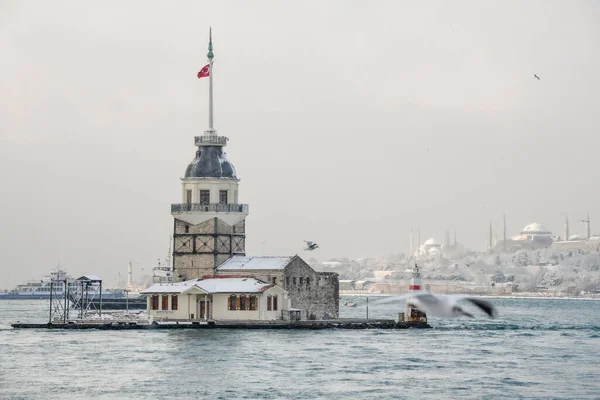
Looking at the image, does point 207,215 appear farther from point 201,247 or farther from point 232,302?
point 232,302

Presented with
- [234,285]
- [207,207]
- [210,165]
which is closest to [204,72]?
[210,165]

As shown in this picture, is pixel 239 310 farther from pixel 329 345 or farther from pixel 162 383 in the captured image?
pixel 162 383

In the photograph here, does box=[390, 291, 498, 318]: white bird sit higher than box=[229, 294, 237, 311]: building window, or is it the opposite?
box=[229, 294, 237, 311]: building window

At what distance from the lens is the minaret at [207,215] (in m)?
104

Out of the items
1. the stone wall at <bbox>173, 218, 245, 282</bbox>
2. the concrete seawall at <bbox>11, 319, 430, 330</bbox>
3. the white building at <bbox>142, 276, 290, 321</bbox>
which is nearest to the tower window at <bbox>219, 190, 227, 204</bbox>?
the stone wall at <bbox>173, 218, 245, 282</bbox>

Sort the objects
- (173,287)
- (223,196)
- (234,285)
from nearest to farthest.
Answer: (234,285)
(173,287)
(223,196)

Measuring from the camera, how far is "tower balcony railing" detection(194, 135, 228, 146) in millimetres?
105875

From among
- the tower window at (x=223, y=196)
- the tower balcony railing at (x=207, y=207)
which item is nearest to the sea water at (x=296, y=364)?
→ the tower balcony railing at (x=207, y=207)

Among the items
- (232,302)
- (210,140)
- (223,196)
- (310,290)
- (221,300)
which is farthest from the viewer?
(210,140)

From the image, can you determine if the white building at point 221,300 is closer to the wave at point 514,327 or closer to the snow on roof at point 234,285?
the snow on roof at point 234,285

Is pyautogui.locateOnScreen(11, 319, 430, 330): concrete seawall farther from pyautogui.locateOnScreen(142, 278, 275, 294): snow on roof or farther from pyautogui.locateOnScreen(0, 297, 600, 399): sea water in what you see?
pyautogui.locateOnScreen(142, 278, 275, 294): snow on roof

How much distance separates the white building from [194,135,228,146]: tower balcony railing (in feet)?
38.0

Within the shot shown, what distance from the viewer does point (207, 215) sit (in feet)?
343

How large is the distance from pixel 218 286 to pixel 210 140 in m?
13.0
